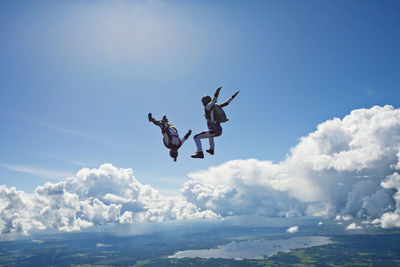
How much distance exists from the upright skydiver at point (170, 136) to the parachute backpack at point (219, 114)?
2.99ft

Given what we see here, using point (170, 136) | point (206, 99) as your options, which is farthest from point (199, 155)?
point (206, 99)

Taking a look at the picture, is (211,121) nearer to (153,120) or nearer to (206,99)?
(206,99)

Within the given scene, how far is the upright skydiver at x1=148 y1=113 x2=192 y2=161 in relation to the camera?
6.59 metres

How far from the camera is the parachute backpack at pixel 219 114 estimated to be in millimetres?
6698

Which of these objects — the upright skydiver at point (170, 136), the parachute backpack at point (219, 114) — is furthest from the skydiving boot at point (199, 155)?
the parachute backpack at point (219, 114)

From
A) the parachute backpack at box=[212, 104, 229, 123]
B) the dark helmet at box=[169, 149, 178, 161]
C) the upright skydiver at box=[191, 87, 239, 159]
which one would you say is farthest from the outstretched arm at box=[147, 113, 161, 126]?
the parachute backpack at box=[212, 104, 229, 123]

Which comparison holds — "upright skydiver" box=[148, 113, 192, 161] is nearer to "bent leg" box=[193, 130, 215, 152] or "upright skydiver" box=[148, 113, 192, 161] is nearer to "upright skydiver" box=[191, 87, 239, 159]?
"bent leg" box=[193, 130, 215, 152]

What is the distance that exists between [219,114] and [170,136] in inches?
63.1

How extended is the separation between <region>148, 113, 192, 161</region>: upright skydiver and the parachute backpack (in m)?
0.91

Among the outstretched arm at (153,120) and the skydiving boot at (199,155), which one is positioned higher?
the outstretched arm at (153,120)

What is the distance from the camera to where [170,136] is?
6.58 metres

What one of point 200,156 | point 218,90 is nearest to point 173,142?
point 200,156

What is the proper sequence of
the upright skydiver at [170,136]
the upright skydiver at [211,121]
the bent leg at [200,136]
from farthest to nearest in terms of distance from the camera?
1. the bent leg at [200,136]
2. the upright skydiver at [211,121]
3. the upright skydiver at [170,136]

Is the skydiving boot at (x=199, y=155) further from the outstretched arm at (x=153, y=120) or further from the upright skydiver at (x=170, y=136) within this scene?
the outstretched arm at (x=153, y=120)
